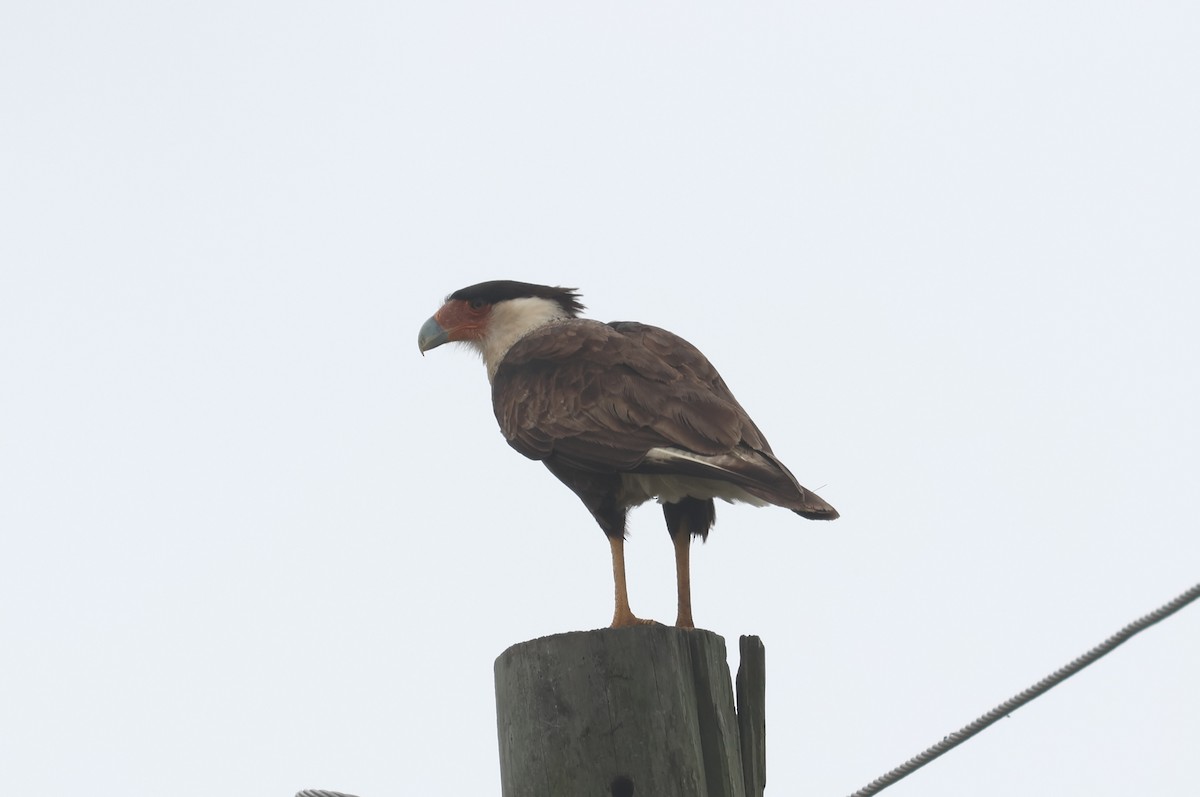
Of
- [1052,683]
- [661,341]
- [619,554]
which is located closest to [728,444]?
[619,554]

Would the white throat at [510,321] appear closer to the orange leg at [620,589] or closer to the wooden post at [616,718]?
the orange leg at [620,589]

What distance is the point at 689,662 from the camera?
316 centimetres

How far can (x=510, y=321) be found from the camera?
612cm

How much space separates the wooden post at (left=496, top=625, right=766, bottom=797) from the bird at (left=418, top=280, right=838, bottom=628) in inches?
42.7

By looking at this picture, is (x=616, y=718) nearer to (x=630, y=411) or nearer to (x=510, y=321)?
(x=630, y=411)

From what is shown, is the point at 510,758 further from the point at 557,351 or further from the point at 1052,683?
the point at 557,351

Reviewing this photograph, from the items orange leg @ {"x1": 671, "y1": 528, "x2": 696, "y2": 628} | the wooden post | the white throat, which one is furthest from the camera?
the white throat

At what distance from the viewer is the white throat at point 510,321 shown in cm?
603

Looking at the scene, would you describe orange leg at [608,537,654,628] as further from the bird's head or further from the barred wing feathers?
the bird's head

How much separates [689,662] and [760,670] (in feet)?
1.04

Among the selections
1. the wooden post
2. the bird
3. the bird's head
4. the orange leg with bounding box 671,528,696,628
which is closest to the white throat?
the bird's head

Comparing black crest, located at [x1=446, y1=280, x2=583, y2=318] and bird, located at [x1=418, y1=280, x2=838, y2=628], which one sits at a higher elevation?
black crest, located at [x1=446, y1=280, x2=583, y2=318]

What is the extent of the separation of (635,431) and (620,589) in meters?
0.50

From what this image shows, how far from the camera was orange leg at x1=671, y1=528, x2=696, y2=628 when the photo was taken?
4730 mm
